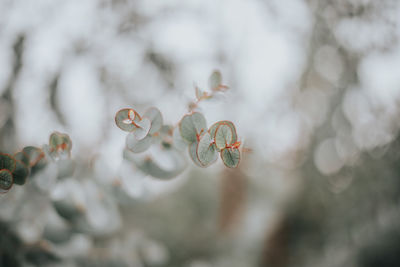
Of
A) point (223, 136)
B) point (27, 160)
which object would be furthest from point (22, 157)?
point (223, 136)

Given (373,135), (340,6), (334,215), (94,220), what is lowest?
(94,220)

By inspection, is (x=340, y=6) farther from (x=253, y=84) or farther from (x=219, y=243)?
(x=219, y=243)

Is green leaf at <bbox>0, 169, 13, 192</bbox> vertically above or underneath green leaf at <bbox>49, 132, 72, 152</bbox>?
underneath

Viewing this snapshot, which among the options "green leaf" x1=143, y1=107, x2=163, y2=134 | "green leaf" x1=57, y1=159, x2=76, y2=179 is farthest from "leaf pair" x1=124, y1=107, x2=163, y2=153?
"green leaf" x1=57, y1=159, x2=76, y2=179

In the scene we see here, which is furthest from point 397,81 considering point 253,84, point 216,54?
point 216,54

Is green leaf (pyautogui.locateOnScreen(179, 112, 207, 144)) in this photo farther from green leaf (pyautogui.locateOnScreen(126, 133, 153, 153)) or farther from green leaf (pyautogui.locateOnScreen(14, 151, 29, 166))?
green leaf (pyautogui.locateOnScreen(14, 151, 29, 166))

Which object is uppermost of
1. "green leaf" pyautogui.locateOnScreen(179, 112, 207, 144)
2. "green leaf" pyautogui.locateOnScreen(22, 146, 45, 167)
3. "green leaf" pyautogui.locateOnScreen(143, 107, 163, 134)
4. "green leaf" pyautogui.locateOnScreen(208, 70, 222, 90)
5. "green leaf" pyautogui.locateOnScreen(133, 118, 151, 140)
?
"green leaf" pyautogui.locateOnScreen(208, 70, 222, 90)

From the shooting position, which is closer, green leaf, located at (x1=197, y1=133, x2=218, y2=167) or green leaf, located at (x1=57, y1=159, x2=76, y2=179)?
green leaf, located at (x1=197, y1=133, x2=218, y2=167)
